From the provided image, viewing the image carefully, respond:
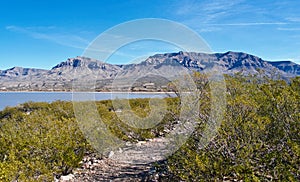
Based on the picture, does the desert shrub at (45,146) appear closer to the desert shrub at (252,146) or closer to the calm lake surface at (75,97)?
the desert shrub at (252,146)

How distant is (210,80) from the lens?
8477mm

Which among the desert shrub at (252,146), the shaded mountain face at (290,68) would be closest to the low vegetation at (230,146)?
the desert shrub at (252,146)

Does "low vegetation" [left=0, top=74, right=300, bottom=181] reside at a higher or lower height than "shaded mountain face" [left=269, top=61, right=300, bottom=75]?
lower

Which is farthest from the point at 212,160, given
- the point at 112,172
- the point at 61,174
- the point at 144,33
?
the point at 61,174

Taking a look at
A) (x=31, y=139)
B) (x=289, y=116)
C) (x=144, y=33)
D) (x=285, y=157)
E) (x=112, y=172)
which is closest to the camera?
(x=285, y=157)

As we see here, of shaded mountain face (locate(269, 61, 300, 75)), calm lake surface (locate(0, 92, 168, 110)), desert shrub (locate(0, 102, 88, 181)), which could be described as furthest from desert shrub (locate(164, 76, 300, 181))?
shaded mountain face (locate(269, 61, 300, 75))

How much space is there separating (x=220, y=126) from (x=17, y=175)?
4.26 meters

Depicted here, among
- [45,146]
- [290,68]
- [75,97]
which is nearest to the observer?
[45,146]

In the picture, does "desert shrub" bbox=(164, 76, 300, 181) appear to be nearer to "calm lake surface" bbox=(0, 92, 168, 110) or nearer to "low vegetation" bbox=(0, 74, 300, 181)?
"low vegetation" bbox=(0, 74, 300, 181)

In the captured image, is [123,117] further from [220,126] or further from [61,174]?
[220,126]

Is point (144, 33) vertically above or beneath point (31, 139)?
above

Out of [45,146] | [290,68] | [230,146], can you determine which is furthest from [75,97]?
[290,68]

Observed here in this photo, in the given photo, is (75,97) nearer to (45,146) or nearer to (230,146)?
(45,146)

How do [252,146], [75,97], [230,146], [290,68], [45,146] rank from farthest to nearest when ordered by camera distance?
[290,68]
[75,97]
[45,146]
[230,146]
[252,146]
